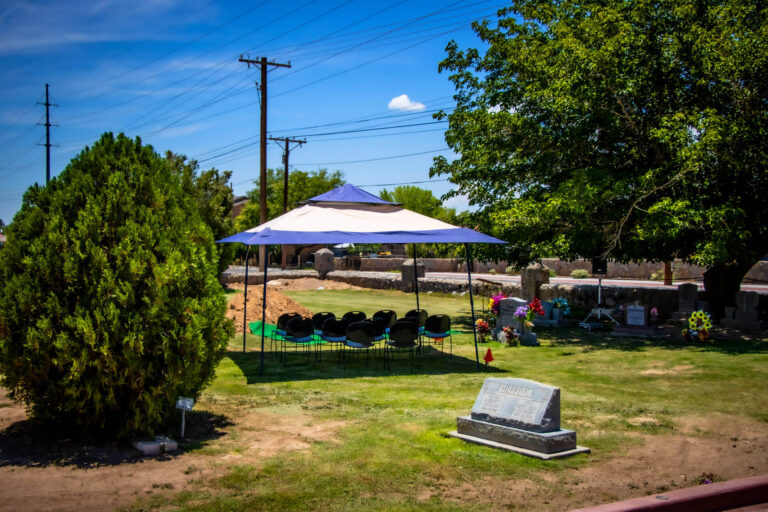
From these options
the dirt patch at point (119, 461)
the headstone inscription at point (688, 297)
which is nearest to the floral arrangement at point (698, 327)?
the headstone inscription at point (688, 297)

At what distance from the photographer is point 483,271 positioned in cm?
4378

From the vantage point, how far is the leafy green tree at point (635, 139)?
1362 centimetres

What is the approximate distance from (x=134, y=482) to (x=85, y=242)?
89.8 inches

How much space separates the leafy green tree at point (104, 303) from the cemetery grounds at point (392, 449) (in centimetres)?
52

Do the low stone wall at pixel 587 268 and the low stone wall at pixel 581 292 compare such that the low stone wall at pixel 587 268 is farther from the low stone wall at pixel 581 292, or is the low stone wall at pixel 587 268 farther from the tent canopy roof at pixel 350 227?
the tent canopy roof at pixel 350 227

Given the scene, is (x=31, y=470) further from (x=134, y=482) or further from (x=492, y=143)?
(x=492, y=143)

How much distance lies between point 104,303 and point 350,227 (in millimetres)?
5385

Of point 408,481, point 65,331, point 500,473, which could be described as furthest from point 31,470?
point 500,473

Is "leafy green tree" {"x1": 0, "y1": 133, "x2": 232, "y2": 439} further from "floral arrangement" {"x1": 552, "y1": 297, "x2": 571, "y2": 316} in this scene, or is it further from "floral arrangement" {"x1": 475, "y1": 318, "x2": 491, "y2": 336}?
"floral arrangement" {"x1": 552, "y1": 297, "x2": 571, "y2": 316}

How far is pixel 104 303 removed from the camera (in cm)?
607

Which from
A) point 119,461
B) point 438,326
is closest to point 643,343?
point 438,326

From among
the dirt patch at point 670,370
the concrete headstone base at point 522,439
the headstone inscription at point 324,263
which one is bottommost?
the concrete headstone base at point 522,439

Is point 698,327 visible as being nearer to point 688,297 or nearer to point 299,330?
point 688,297

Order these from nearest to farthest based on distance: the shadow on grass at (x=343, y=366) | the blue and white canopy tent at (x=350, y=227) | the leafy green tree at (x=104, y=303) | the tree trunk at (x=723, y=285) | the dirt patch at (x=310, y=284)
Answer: the leafy green tree at (x=104, y=303) < the blue and white canopy tent at (x=350, y=227) < the shadow on grass at (x=343, y=366) < the tree trunk at (x=723, y=285) < the dirt patch at (x=310, y=284)
